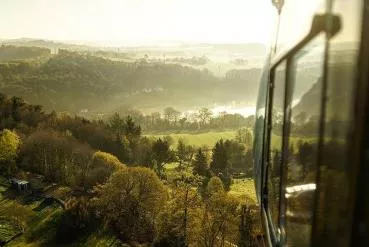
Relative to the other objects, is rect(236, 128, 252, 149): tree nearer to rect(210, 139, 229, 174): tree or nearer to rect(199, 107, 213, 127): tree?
rect(210, 139, 229, 174): tree

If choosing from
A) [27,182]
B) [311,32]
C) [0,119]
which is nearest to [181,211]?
[27,182]

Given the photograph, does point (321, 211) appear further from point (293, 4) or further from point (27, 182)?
point (27, 182)

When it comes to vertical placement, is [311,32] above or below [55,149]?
above

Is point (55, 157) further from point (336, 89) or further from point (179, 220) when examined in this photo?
point (336, 89)

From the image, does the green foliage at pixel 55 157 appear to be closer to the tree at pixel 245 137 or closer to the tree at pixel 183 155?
the tree at pixel 183 155

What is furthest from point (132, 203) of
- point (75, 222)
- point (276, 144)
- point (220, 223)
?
point (276, 144)
